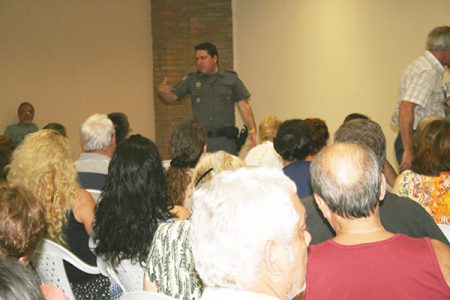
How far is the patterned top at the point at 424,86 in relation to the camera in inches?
214

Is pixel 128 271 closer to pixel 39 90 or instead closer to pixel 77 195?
pixel 77 195

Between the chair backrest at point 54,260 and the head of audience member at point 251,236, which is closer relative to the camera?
the head of audience member at point 251,236

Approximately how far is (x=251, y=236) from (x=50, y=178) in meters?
2.26

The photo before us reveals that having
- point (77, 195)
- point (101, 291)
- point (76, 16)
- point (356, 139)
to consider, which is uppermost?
point (76, 16)

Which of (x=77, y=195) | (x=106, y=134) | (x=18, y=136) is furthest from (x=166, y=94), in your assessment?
(x=77, y=195)

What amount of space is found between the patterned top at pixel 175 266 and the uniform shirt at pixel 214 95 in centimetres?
463

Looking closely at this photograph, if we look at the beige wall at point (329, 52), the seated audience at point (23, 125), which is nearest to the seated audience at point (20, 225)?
the beige wall at point (329, 52)

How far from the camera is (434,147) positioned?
3547 millimetres

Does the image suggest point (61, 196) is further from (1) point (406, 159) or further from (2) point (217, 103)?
(2) point (217, 103)

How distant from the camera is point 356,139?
136 inches

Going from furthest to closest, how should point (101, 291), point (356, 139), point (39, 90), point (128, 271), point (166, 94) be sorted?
point (39, 90) → point (166, 94) → point (101, 291) → point (356, 139) → point (128, 271)

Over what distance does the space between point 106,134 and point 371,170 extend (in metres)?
3.10

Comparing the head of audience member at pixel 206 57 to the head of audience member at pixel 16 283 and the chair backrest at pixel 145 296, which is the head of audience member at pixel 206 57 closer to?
the chair backrest at pixel 145 296

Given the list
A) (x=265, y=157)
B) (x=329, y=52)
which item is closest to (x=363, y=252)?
(x=265, y=157)
